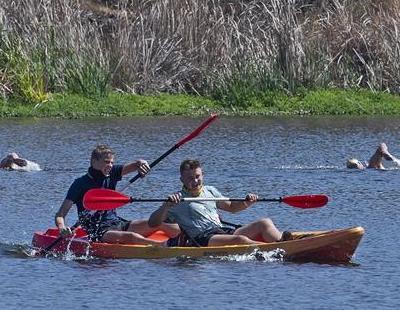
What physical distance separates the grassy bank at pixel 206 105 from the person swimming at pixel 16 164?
8.85 m

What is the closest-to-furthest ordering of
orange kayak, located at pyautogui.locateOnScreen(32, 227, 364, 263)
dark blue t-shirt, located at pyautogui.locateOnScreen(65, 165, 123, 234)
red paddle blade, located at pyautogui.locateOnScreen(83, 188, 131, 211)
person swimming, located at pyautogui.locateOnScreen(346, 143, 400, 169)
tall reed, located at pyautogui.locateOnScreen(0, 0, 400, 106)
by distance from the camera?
orange kayak, located at pyautogui.locateOnScreen(32, 227, 364, 263)
red paddle blade, located at pyautogui.locateOnScreen(83, 188, 131, 211)
dark blue t-shirt, located at pyautogui.locateOnScreen(65, 165, 123, 234)
person swimming, located at pyautogui.locateOnScreen(346, 143, 400, 169)
tall reed, located at pyautogui.locateOnScreen(0, 0, 400, 106)

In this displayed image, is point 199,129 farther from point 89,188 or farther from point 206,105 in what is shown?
point 206,105

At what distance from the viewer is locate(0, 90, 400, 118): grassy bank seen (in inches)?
1353

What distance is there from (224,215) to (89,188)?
4423 millimetres

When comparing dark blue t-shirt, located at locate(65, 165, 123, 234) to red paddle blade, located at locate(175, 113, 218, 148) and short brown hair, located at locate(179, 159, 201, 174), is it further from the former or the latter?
red paddle blade, located at locate(175, 113, 218, 148)

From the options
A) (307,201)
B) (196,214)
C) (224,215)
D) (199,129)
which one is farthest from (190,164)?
(224,215)

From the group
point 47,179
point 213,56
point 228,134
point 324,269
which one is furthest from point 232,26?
point 324,269

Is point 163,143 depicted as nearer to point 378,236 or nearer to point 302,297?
point 378,236

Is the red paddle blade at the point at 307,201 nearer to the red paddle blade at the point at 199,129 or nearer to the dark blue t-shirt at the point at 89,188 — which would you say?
the red paddle blade at the point at 199,129

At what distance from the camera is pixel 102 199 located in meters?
16.9

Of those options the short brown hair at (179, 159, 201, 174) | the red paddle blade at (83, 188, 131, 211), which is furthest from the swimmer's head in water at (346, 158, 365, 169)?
the short brown hair at (179, 159, 201, 174)

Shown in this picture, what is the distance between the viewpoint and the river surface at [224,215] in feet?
49.5

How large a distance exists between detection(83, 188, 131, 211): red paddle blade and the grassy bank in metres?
17.1

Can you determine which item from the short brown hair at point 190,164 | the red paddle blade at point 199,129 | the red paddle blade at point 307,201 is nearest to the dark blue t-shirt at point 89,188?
the short brown hair at point 190,164
